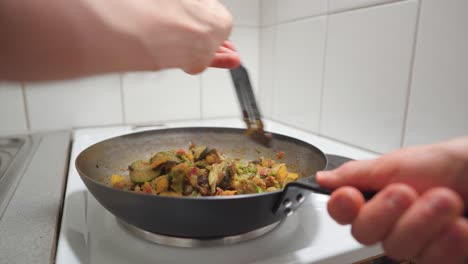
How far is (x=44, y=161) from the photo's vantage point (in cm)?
60

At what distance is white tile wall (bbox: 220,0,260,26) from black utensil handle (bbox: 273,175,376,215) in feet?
2.57

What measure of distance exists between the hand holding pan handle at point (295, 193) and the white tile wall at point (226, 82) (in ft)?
2.35

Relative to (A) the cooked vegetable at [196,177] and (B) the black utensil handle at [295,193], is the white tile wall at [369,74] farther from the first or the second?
(B) the black utensil handle at [295,193]

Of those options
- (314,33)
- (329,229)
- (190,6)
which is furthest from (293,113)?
(190,6)

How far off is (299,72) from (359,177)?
25.5 inches

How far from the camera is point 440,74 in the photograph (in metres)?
0.51

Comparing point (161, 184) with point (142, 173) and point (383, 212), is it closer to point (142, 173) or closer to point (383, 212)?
point (142, 173)

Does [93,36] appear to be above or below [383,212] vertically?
above

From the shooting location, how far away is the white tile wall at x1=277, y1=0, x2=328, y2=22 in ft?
2.43

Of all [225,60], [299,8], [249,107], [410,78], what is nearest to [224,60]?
[225,60]

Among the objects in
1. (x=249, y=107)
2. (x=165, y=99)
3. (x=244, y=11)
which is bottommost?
(x=165, y=99)

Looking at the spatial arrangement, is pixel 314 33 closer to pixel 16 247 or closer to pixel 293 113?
pixel 293 113

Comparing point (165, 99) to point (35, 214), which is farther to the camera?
point (165, 99)

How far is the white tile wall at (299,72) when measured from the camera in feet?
2.54
